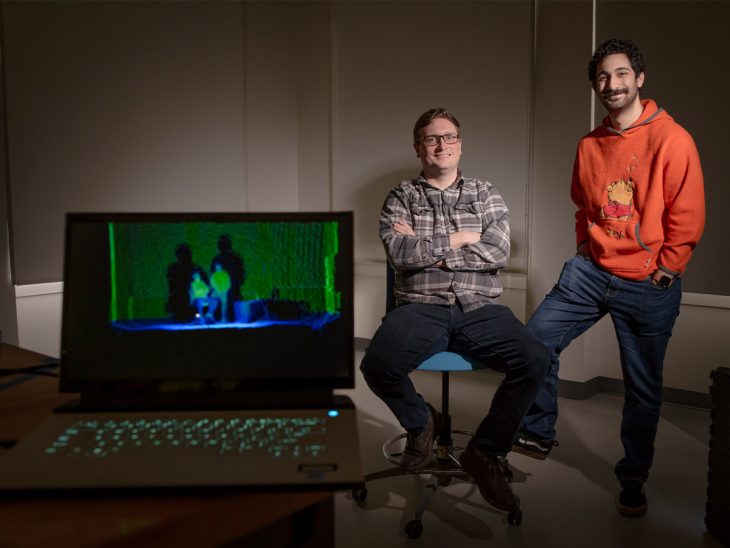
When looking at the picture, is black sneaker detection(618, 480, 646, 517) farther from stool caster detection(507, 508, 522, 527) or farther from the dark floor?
stool caster detection(507, 508, 522, 527)

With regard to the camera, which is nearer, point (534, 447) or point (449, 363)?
point (449, 363)

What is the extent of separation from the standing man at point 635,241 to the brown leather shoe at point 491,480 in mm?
406

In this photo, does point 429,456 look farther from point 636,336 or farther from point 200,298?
point 200,298

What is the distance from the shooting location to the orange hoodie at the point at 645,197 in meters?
2.19

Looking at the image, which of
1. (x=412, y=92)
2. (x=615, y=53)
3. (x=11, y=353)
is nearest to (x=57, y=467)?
(x=11, y=353)

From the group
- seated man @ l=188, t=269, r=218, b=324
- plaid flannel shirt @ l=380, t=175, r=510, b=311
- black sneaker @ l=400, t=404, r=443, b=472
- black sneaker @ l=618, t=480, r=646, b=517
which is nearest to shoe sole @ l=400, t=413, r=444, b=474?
black sneaker @ l=400, t=404, r=443, b=472

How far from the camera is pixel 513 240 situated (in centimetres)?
369

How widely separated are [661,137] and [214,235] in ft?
5.60

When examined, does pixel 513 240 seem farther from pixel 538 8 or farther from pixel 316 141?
pixel 316 141

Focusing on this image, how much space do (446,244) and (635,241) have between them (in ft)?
2.05

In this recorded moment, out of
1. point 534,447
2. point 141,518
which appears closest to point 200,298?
point 141,518

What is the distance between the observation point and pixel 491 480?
214cm

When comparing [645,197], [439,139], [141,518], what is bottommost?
[141,518]

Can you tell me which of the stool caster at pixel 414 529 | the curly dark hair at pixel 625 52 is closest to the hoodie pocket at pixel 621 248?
the curly dark hair at pixel 625 52
